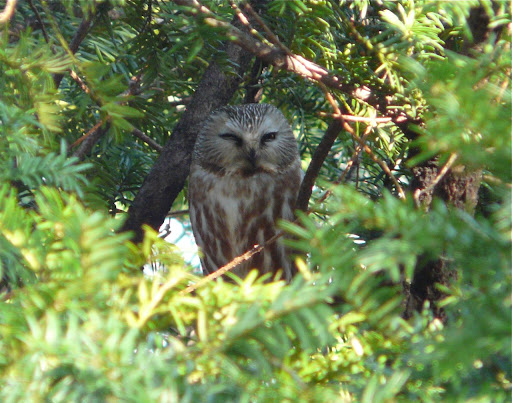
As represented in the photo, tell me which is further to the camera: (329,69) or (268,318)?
(329,69)

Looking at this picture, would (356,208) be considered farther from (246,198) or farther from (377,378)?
(246,198)

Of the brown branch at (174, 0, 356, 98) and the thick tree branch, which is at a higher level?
the brown branch at (174, 0, 356, 98)

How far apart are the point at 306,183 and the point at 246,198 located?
1.21 m

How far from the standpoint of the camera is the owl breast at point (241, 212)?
280 cm

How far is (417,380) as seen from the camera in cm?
68

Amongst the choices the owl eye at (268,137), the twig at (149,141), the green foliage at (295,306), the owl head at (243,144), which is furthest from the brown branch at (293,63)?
the owl eye at (268,137)

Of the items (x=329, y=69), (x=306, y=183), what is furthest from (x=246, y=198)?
(x=329, y=69)

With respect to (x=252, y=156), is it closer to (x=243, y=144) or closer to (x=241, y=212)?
(x=243, y=144)

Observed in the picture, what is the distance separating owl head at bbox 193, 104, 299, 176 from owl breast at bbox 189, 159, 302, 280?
40 millimetres

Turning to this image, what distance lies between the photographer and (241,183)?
294 centimetres

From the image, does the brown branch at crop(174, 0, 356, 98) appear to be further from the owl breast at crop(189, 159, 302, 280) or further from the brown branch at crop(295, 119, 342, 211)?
the owl breast at crop(189, 159, 302, 280)

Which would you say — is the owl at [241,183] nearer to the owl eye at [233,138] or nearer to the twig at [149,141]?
the owl eye at [233,138]

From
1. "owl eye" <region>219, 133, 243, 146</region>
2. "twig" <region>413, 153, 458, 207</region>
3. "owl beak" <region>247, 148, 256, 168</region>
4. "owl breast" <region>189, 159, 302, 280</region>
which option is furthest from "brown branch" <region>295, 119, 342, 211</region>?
"owl eye" <region>219, 133, 243, 146</region>

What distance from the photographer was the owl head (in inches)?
117
